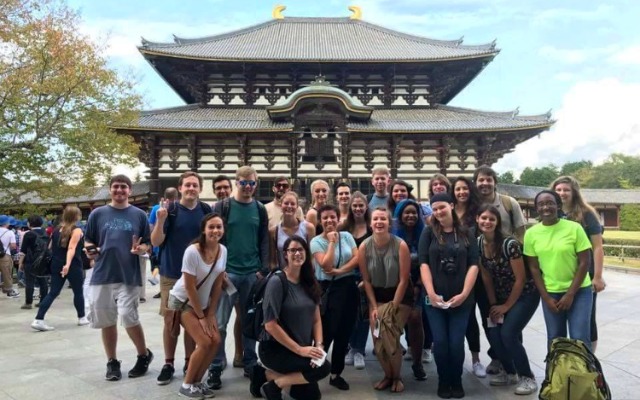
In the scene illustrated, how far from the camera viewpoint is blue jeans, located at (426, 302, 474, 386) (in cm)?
378

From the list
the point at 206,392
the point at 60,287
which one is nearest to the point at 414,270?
the point at 206,392

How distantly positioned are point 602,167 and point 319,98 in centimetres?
7104

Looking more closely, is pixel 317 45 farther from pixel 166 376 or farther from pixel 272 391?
pixel 272 391

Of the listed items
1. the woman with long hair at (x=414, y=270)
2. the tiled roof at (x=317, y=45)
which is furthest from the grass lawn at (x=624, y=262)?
the woman with long hair at (x=414, y=270)

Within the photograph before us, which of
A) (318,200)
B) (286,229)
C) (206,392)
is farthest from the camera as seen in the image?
(318,200)

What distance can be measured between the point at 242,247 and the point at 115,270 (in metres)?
1.23

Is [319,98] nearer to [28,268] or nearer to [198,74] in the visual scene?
[198,74]

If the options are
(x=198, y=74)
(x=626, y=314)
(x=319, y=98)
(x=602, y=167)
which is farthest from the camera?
(x=602, y=167)

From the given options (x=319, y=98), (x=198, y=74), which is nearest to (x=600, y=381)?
(x=319, y=98)

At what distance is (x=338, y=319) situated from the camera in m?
4.11

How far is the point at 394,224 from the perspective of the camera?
4.48 meters

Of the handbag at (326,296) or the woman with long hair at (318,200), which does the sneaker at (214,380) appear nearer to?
the handbag at (326,296)

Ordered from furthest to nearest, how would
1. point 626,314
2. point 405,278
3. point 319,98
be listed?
point 319,98, point 626,314, point 405,278

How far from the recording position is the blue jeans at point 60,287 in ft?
20.6
